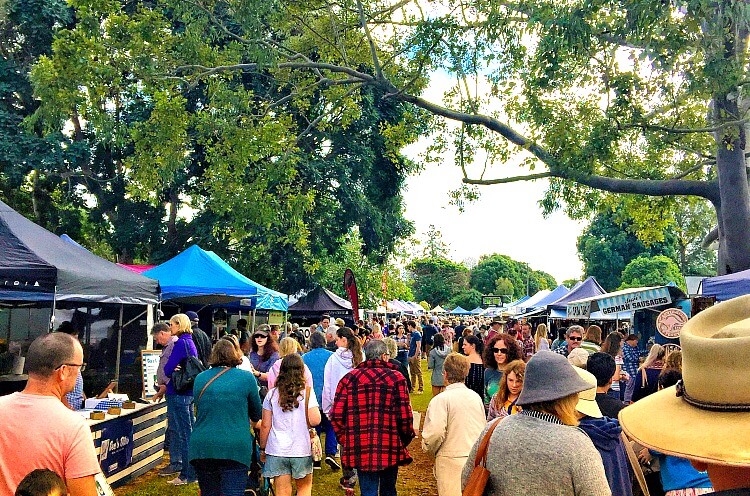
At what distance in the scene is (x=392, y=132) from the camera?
16.8 m

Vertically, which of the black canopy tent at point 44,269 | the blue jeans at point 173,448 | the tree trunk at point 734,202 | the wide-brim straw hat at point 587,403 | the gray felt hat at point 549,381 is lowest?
the blue jeans at point 173,448

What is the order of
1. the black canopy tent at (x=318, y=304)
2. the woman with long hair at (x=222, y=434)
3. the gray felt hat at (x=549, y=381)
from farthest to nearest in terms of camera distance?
1. the black canopy tent at (x=318, y=304)
2. the woman with long hair at (x=222, y=434)
3. the gray felt hat at (x=549, y=381)

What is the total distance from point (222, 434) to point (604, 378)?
296cm

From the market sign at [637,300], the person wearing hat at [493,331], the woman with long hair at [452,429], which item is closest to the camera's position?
the woman with long hair at [452,429]

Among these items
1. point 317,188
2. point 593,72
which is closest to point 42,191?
point 317,188

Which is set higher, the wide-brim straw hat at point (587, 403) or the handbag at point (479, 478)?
the wide-brim straw hat at point (587, 403)

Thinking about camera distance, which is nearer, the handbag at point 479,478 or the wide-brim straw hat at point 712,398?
the wide-brim straw hat at point 712,398

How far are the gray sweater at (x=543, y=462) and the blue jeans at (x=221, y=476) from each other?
118 inches

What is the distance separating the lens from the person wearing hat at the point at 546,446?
10.0 feet

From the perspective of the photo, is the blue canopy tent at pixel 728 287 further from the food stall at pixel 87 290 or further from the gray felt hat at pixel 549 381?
the food stall at pixel 87 290

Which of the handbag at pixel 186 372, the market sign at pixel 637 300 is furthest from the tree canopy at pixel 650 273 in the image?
the handbag at pixel 186 372

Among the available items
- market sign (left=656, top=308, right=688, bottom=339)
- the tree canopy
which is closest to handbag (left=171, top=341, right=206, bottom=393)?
market sign (left=656, top=308, right=688, bottom=339)

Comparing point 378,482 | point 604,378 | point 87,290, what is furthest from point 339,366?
point 604,378

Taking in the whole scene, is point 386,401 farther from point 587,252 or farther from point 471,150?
point 587,252
